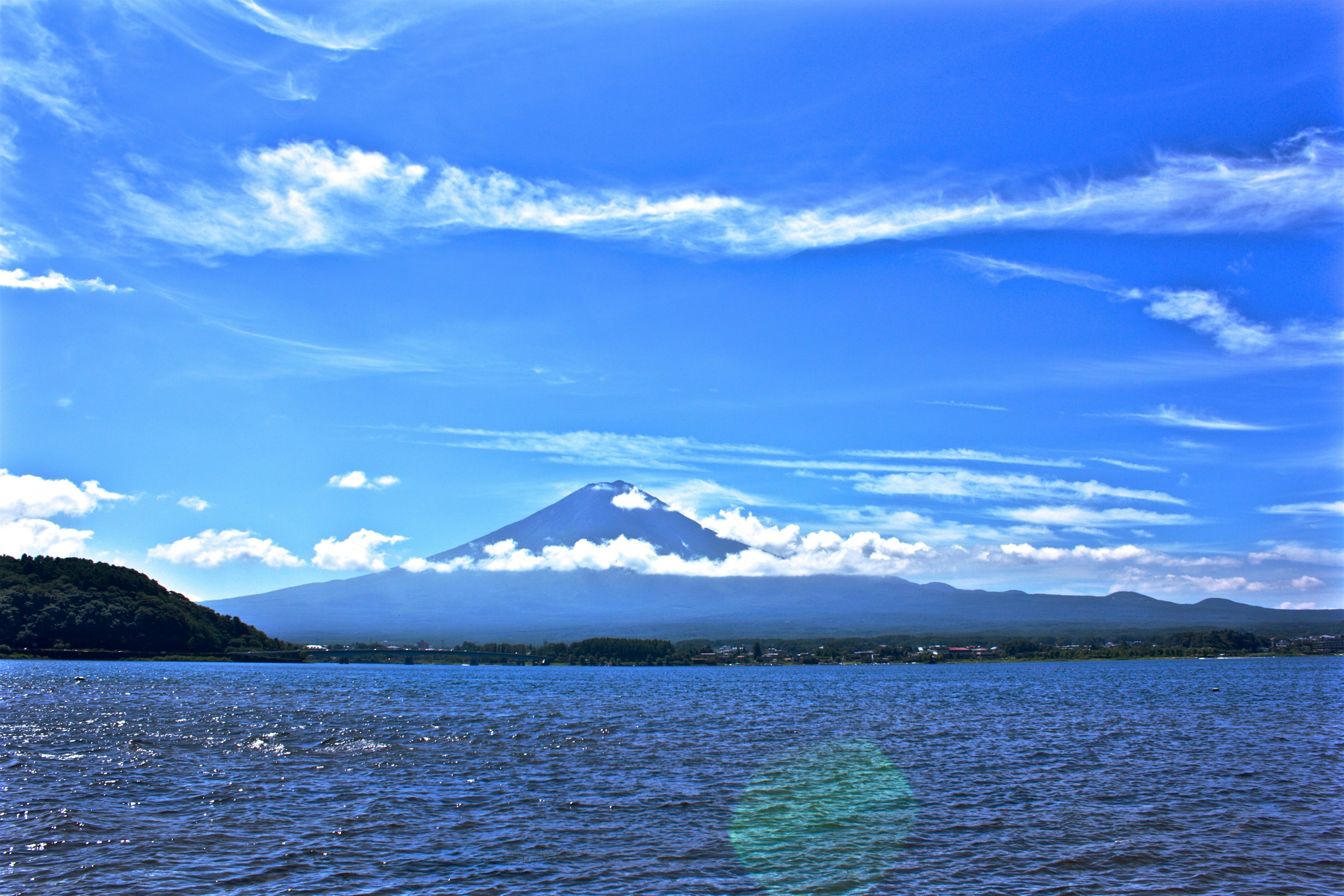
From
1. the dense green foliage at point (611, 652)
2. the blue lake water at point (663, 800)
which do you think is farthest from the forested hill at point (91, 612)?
the blue lake water at point (663, 800)

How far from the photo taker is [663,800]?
2681cm

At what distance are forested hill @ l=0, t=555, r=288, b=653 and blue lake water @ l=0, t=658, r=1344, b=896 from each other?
87407 millimetres

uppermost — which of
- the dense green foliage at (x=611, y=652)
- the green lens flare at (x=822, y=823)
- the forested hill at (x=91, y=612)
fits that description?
the forested hill at (x=91, y=612)

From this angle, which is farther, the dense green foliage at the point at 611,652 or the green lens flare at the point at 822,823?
the dense green foliage at the point at 611,652

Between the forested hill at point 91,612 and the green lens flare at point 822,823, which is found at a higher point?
the forested hill at point 91,612

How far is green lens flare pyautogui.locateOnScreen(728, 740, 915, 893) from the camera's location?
63.8 ft

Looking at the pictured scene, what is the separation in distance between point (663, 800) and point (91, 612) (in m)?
142

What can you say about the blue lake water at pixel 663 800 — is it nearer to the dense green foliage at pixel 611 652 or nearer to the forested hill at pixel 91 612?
the forested hill at pixel 91 612

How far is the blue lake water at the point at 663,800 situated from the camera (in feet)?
62.6

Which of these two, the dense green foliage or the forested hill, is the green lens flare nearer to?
the forested hill

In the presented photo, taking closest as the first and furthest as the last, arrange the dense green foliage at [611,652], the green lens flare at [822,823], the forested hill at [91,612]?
the green lens flare at [822,823], the forested hill at [91,612], the dense green foliage at [611,652]

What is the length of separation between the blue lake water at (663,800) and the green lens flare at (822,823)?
11cm

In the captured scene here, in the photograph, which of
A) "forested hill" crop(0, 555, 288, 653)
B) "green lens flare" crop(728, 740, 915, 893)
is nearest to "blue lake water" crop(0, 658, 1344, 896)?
"green lens flare" crop(728, 740, 915, 893)

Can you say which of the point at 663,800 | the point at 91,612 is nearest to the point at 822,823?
the point at 663,800
